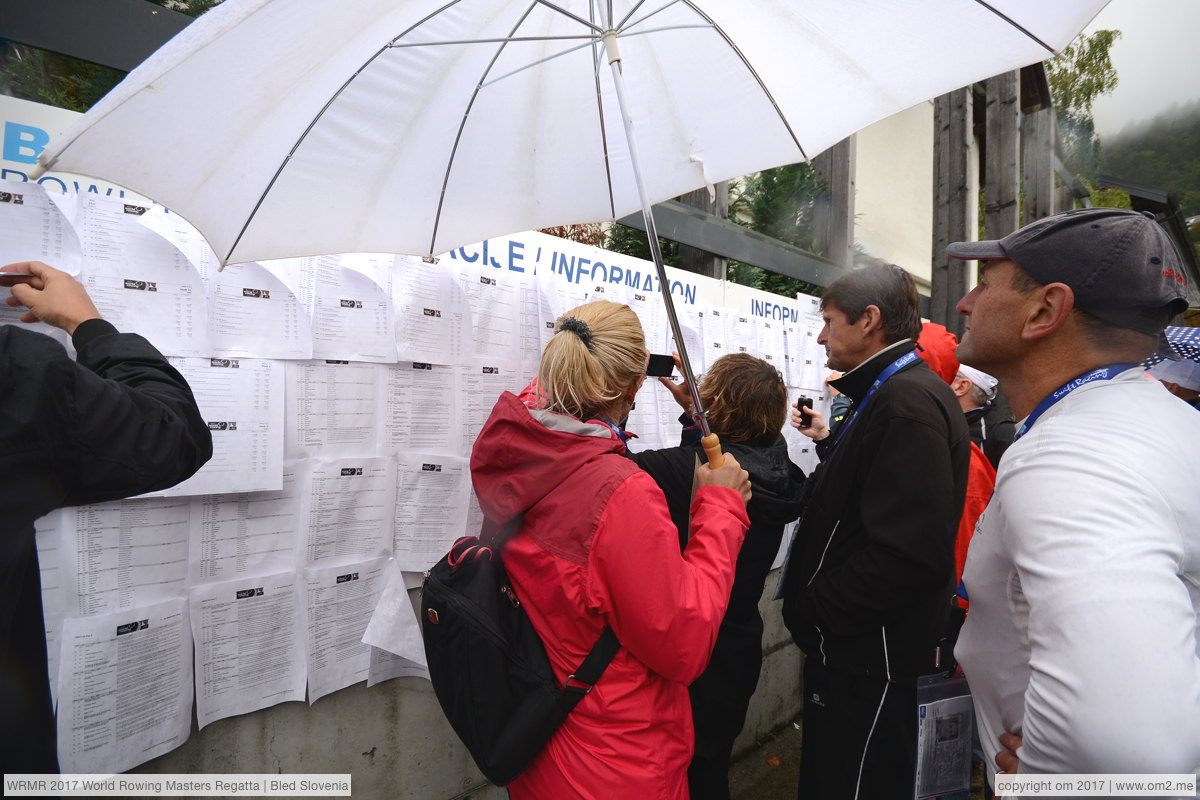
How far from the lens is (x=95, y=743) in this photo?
1.45 meters

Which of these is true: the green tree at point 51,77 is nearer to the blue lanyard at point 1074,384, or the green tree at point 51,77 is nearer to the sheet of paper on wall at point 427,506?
the sheet of paper on wall at point 427,506

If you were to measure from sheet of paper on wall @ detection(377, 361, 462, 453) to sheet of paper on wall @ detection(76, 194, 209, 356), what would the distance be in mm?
526

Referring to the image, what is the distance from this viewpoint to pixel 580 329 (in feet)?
5.14

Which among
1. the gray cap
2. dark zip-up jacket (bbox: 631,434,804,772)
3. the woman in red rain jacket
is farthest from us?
dark zip-up jacket (bbox: 631,434,804,772)

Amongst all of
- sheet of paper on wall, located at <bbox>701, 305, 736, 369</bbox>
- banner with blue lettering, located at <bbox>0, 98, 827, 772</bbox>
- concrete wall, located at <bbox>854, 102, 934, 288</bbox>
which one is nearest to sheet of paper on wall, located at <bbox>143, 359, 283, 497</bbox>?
banner with blue lettering, located at <bbox>0, 98, 827, 772</bbox>

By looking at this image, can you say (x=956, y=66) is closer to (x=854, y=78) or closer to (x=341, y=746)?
(x=854, y=78)

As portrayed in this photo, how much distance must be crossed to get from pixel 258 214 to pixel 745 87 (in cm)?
135

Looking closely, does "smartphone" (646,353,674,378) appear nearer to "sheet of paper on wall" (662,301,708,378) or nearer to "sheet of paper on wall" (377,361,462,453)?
"sheet of paper on wall" (377,361,462,453)

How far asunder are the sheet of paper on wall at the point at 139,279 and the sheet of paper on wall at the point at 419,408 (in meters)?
0.53

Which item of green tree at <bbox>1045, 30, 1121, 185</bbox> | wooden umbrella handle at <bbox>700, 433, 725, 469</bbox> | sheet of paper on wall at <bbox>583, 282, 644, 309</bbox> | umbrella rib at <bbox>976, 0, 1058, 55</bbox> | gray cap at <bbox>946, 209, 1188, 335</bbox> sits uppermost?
green tree at <bbox>1045, 30, 1121, 185</bbox>

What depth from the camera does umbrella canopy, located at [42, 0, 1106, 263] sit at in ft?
3.75

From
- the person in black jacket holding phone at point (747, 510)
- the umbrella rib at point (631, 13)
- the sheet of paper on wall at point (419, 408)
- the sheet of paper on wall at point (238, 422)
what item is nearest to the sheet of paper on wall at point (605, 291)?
the person in black jacket holding phone at point (747, 510)

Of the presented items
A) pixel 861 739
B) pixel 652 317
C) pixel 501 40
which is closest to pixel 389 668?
pixel 861 739

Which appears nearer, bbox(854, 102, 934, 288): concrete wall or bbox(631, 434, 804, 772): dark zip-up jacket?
bbox(631, 434, 804, 772): dark zip-up jacket
